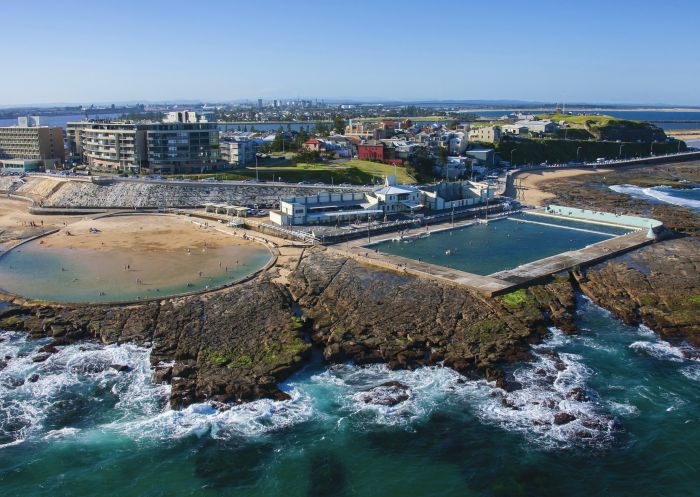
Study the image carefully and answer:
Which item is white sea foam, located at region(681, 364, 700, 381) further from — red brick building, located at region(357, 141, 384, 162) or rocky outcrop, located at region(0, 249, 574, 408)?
red brick building, located at region(357, 141, 384, 162)

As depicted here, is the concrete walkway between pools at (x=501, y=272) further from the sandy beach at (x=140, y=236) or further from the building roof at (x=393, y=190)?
the building roof at (x=393, y=190)

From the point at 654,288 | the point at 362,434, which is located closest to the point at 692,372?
the point at 654,288

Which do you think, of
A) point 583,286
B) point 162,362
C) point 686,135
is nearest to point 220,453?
point 162,362

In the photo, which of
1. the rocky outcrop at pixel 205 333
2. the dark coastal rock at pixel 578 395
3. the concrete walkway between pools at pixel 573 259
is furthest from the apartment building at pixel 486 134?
the dark coastal rock at pixel 578 395

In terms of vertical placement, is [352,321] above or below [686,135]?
below

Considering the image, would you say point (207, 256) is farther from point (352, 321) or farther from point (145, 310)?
point (352, 321)

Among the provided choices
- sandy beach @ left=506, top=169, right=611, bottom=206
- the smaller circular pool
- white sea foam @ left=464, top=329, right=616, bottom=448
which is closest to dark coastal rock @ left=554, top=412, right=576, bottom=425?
white sea foam @ left=464, top=329, right=616, bottom=448

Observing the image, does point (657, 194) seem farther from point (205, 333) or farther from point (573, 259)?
point (205, 333)
